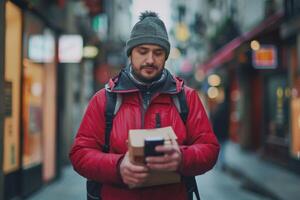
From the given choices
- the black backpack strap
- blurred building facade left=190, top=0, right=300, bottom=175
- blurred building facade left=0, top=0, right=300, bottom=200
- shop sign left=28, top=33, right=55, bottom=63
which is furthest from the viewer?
blurred building facade left=190, top=0, right=300, bottom=175

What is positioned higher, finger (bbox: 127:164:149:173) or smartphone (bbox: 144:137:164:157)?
smartphone (bbox: 144:137:164:157)

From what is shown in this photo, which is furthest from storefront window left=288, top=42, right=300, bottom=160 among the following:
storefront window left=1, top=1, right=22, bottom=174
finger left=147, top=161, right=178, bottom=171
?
finger left=147, top=161, right=178, bottom=171

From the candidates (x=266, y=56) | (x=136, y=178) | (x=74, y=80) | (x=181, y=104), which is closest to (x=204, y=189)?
(x=266, y=56)

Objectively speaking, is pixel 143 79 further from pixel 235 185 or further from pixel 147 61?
pixel 235 185

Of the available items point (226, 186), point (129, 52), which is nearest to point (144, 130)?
point (129, 52)

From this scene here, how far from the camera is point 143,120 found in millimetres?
2984

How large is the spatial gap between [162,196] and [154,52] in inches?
30.6

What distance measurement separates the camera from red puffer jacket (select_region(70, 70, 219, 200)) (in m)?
2.92

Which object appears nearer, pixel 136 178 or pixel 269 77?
pixel 136 178

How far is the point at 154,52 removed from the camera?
3051 mm

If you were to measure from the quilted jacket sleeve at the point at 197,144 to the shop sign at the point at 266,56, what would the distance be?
1266cm

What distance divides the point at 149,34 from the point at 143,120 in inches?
18.7

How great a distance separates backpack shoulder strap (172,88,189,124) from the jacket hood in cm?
3

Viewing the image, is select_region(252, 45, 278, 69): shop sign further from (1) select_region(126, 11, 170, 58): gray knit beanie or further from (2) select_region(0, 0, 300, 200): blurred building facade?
(1) select_region(126, 11, 170, 58): gray knit beanie
